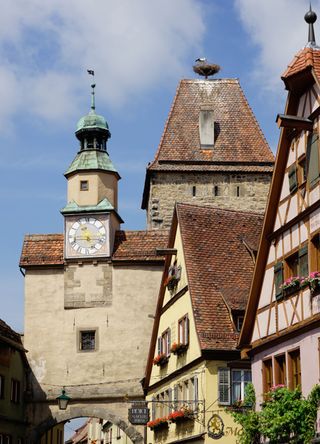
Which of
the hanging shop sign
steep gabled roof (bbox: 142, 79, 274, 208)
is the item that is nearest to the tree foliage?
the hanging shop sign

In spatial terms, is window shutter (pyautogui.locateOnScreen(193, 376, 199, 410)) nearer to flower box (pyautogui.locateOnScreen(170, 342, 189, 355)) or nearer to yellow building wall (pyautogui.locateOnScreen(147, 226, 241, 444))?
yellow building wall (pyautogui.locateOnScreen(147, 226, 241, 444))

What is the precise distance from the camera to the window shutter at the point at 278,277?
18.8 metres

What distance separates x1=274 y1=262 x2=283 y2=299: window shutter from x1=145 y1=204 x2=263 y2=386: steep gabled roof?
4.08 metres

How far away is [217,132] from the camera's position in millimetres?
45469

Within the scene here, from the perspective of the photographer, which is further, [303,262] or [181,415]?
[181,415]

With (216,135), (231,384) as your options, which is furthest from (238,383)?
(216,135)

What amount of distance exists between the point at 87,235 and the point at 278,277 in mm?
16657

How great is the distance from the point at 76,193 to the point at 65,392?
23.5ft

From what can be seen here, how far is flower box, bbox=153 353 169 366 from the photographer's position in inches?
1088

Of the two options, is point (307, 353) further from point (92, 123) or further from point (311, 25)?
point (92, 123)

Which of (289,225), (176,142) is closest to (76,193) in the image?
(176,142)

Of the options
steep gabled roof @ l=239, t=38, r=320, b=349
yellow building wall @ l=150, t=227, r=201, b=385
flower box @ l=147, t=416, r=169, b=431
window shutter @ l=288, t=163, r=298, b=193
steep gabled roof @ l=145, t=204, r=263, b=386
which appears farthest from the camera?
flower box @ l=147, t=416, r=169, b=431

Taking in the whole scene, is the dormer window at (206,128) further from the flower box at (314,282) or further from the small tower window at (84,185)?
the flower box at (314,282)

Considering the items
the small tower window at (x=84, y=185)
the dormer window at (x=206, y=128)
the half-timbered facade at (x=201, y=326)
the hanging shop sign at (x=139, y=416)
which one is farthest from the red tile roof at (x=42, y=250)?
the dormer window at (x=206, y=128)
